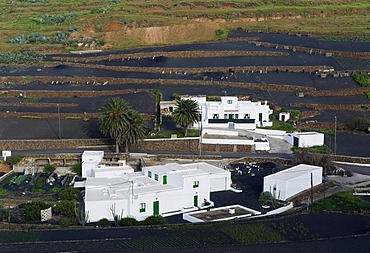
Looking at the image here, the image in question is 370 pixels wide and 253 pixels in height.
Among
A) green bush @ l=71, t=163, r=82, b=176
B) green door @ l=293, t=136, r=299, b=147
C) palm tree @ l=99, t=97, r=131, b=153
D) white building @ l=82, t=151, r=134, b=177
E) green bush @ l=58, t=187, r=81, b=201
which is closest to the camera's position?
green bush @ l=58, t=187, r=81, b=201

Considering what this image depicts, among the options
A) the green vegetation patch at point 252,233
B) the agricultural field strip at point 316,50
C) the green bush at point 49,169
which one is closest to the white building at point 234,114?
the green bush at point 49,169

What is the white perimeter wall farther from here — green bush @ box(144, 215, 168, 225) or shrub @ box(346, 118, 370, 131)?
shrub @ box(346, 118, 370, 131)

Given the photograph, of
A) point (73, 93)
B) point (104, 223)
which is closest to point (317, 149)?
point (104, 223)

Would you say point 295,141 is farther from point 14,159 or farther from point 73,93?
point 73,93

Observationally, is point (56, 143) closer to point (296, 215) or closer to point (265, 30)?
point (296, 215)

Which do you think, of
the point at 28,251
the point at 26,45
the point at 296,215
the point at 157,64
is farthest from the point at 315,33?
the point at 28,251

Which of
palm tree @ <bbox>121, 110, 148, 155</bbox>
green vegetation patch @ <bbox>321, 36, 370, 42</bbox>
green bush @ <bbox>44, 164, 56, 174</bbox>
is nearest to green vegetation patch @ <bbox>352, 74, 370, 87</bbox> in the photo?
green vegetation patch @ <bbox>321, 36, 370, 42</bbox>
